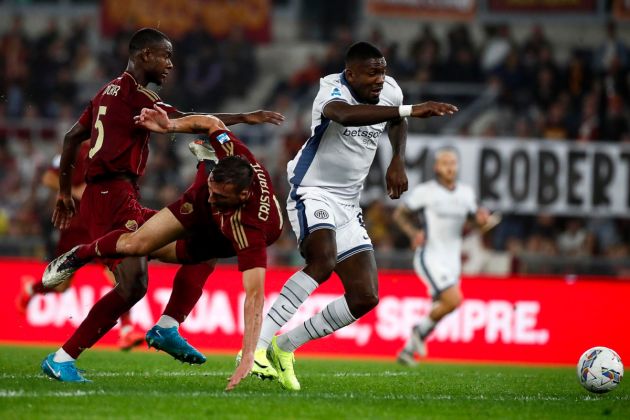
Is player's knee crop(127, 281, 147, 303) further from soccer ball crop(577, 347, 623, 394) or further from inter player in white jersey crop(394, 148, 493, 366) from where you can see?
inter player in white jersey crop(394, 148, 493, 366)

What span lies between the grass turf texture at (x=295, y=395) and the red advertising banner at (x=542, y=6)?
540 inches

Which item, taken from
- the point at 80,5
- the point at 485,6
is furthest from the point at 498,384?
the point at 80,5

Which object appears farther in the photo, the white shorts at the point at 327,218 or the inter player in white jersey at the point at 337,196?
the white shorts at the point at 327,218

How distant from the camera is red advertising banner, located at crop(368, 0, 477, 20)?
23281mm

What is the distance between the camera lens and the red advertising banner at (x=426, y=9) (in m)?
23.3

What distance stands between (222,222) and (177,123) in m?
0.78

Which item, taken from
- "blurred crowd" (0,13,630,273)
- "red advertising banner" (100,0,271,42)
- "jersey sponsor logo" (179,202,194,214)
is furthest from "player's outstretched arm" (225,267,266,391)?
"red advertising banner" (100,0,271,42)

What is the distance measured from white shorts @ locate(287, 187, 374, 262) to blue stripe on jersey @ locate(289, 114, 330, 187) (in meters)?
0.09

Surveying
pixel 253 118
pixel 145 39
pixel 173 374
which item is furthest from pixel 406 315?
pixel 145 39

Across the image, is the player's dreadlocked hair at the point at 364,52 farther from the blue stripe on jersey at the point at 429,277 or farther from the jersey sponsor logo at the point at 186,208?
the blue stripe on jersey at the point at 429,277

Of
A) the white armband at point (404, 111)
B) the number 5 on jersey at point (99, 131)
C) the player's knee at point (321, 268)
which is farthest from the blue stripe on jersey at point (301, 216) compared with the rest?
the number 5 on jersey at point (99, 131)

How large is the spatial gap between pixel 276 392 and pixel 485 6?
16839 mm

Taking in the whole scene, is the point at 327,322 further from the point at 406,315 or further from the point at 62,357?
the point at 406,315

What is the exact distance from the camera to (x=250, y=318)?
26.2 feet
